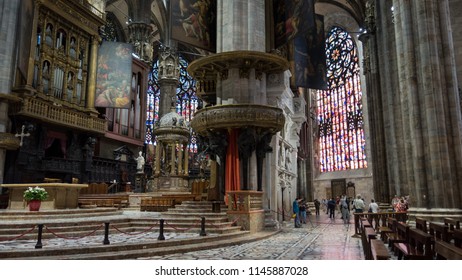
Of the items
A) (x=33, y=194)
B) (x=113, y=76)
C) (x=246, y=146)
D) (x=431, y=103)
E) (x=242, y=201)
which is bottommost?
(x=242, y=201)

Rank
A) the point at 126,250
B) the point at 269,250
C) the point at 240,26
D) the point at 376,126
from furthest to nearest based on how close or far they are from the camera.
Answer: the point at 376,126 → the point at 240,26 → the point at 269,250 → the point at 126,250

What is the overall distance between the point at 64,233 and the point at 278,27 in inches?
437

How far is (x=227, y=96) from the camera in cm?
1224

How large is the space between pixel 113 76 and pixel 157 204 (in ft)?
36.7

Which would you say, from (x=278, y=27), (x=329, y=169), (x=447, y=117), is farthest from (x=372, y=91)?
(x=329, y=169)

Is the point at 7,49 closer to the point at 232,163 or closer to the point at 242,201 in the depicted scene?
the point at 232,163

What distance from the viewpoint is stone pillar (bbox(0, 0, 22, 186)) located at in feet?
50.7

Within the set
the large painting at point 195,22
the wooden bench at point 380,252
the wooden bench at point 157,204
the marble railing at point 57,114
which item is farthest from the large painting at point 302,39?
the marble railing at point 57,114

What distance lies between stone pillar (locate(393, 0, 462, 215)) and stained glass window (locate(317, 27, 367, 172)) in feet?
81.4

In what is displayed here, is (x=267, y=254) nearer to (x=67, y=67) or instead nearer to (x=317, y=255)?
(x=317, y=255)

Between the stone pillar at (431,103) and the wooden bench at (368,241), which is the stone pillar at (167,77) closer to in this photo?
the stone pillar at (431,103)

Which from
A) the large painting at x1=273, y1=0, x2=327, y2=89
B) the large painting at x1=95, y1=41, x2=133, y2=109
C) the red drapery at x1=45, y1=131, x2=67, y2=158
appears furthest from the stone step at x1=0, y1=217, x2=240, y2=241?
the large painting at x1=95, y1=41, x2=133, y2=109

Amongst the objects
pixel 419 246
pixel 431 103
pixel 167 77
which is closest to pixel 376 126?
pixel 431 103

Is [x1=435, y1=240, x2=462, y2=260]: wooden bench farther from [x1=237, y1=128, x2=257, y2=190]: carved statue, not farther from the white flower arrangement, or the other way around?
the white flower arrangement
